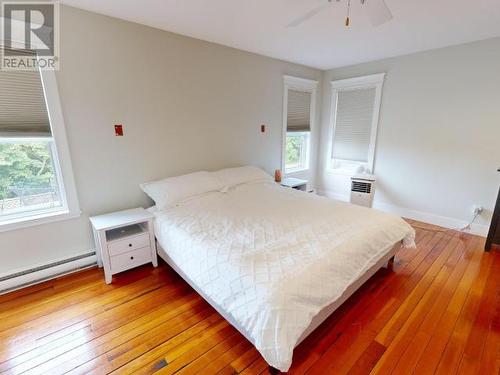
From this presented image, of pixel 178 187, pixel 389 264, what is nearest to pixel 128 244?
pixel 178 187

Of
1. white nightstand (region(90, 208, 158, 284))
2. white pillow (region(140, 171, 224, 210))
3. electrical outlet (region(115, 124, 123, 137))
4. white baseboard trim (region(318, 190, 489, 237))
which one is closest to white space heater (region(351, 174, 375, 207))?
white baseboard trim (region(318, 190, 489, 237))

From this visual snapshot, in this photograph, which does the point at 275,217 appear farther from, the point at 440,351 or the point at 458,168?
the point at 458,168

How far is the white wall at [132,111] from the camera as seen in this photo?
2086 millimetres

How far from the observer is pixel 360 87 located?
3803mm

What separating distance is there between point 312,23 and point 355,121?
2086mm

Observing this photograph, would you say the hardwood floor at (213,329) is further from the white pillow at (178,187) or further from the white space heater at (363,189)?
the white space heater at (363,189)

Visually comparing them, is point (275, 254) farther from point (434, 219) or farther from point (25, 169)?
point (434, 219)

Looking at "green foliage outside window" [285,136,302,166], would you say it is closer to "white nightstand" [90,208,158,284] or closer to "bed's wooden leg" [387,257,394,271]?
"bed's wooden leg" [387,257,394,271]

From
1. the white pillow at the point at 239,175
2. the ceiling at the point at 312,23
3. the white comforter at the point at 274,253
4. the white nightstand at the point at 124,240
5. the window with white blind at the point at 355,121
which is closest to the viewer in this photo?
the white comforter at the point at 274,253

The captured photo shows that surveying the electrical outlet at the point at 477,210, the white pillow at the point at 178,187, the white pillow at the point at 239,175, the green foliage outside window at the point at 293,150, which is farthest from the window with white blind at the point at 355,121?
the white pillow at the point at 178,187

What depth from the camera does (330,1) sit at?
1841 millimetres

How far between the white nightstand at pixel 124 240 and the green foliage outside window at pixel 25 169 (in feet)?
1.72

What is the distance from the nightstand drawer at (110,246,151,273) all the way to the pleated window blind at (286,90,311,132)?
→ 277cm

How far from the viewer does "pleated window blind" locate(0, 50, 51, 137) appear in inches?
72.4
